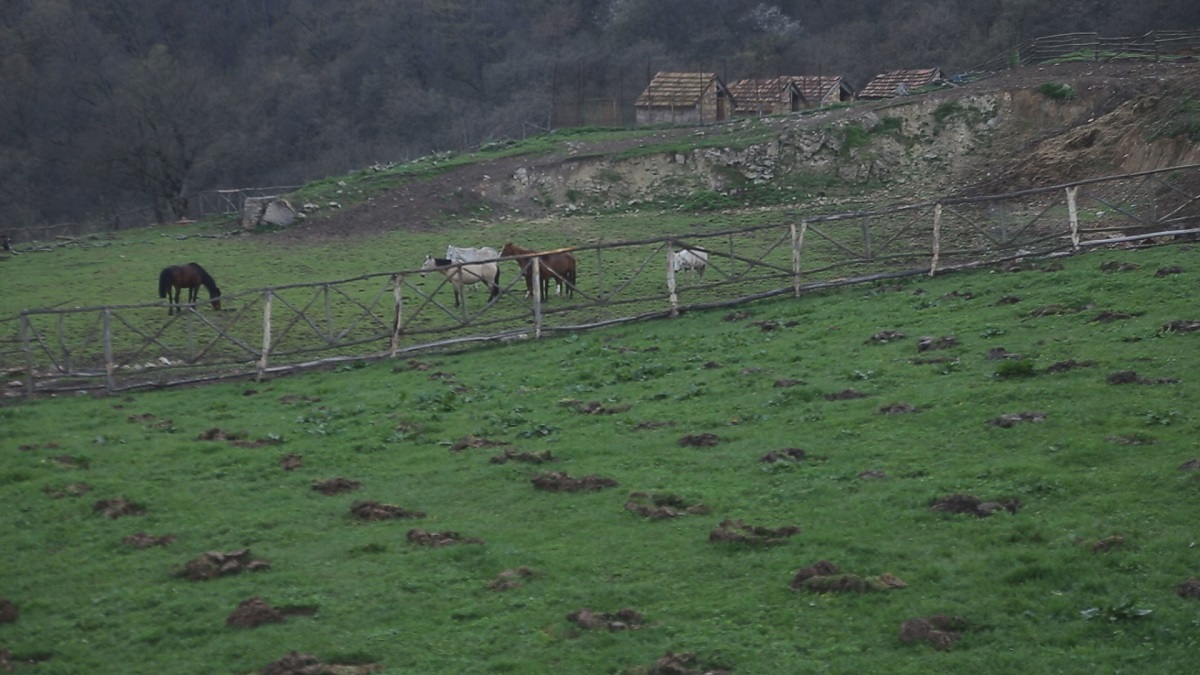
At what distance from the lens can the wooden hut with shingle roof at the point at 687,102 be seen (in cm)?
5603

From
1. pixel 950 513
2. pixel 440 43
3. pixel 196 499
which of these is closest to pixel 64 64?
pixel 440 43

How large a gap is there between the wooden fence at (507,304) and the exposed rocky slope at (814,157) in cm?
1023

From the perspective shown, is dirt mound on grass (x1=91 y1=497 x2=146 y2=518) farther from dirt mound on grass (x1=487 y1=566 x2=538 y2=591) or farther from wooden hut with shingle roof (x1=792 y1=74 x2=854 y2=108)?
wooden hut with shingle roof (x1=792 y1=74 x2=854 y2=108)

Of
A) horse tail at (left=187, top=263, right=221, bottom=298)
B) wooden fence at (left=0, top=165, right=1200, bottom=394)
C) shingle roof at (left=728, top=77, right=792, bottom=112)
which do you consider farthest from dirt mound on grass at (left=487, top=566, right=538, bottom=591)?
shingle roof at (left=728, top=77, right=792, bottom=112)

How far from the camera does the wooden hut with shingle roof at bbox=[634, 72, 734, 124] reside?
184 ft

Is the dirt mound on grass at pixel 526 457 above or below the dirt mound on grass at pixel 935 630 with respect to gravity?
above

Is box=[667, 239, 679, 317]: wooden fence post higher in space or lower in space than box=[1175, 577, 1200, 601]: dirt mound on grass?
higher

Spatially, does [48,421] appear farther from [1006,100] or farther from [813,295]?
[1006,100]

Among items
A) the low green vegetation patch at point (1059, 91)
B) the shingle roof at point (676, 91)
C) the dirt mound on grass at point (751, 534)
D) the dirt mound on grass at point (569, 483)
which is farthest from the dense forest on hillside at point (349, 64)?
the dirt mound on grass at point (751, 534)

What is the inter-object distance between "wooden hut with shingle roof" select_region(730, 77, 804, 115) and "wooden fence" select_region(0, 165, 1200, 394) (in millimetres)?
27622

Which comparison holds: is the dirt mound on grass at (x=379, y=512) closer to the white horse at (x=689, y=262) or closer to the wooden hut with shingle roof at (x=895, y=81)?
the white horse at (x=689, y=262)

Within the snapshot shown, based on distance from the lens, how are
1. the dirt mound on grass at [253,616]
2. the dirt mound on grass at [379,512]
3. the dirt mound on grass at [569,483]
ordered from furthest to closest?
1. the dirt mound on grass at [569,483]
2. the dirt mound on grass at [379,512]
3. the dirt mound on grass at [253,616]

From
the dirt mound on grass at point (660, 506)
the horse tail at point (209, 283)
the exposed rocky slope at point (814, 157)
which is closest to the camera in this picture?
the dirt mound on grass at point (660, 506)

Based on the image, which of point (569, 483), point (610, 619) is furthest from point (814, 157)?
point (610, 619)
